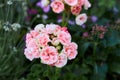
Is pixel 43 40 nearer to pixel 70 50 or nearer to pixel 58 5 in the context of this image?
pixel 70 50

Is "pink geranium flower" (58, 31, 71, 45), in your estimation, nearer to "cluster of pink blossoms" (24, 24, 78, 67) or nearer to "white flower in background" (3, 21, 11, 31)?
"cluster of pink blossoms" (24, 24, 78, 67)

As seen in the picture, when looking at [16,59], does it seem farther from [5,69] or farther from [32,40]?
[32,40]

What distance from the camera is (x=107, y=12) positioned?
13.0ft

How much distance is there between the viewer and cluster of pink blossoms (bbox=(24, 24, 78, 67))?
89.5 inches

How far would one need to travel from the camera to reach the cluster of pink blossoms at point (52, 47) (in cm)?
227

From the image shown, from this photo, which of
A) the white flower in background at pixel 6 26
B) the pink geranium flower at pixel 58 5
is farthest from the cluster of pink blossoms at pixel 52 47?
the white flower in background at pixel 6 26

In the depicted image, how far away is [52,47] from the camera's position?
89.4 inches

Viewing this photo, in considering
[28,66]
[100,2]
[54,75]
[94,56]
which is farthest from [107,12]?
[54,75]

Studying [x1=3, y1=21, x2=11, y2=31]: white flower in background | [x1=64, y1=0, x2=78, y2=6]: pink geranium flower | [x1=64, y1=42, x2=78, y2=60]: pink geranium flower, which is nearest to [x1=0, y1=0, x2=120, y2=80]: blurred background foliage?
[x1=3, y1=21, x2=11, y2=31]: white flower in background

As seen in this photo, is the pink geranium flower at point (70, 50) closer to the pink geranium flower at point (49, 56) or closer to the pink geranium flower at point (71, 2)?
the pink geranium flower at point (49, 56)

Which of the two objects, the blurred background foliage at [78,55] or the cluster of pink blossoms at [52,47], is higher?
the cluster of pink blossoms at [52,47]

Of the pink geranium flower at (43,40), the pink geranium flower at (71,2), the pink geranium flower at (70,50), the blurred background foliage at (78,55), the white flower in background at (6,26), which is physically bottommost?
the blurred background foliage at (78,55)

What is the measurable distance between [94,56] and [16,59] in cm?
65

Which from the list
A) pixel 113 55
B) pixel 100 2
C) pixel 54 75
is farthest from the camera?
pixel 100 2
